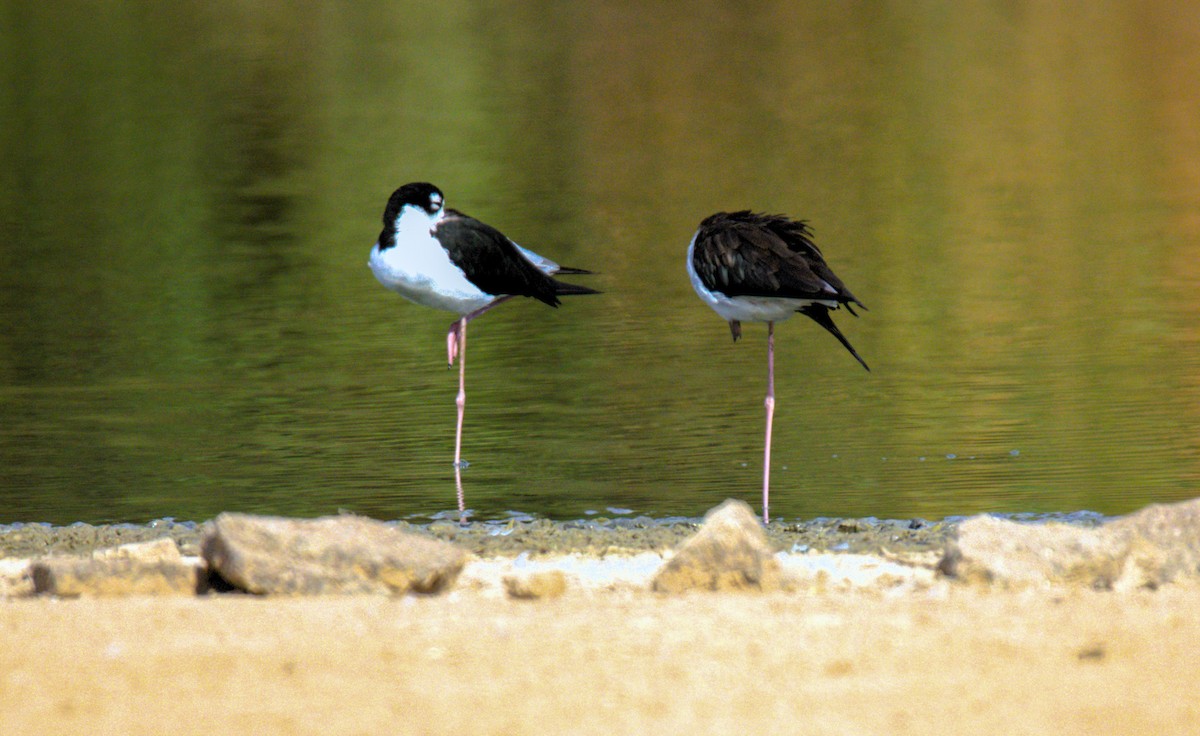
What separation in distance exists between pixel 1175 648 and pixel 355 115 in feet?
77.2

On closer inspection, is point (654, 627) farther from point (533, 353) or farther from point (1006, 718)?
point (533, 353)

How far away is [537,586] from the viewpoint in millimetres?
5844

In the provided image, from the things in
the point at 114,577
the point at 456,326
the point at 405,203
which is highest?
the point at 405,203

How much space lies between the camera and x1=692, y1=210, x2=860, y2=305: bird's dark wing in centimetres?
807

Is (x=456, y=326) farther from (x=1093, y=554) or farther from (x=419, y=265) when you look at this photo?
(x=1093, y=554)

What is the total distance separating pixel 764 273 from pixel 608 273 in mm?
7203

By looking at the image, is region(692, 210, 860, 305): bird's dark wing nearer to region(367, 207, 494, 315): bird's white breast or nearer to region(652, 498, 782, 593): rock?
region(367, 207, 494, 315): bird's white breast

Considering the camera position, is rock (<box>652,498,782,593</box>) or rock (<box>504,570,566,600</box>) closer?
rock (<box>504,570,566,600</box>)

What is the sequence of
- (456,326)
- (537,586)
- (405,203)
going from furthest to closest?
1. (456,326)
2. (405,203)
3. (537,586)

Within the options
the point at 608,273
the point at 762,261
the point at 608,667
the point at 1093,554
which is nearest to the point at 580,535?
the point at 762,261

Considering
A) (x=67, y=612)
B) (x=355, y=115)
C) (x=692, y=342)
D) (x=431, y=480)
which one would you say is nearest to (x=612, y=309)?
(x=692, y=342)

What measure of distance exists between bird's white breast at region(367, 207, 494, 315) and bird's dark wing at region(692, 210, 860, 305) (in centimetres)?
161

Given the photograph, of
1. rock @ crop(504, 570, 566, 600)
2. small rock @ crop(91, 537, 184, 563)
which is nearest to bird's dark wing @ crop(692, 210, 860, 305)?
rock @ crop(504, 570, 566, 600)

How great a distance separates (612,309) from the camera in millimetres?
13688
